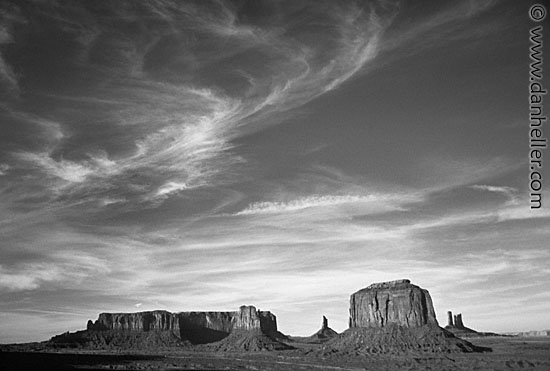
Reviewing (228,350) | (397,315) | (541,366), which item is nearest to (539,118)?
(541,366)

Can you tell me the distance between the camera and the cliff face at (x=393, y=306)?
151m

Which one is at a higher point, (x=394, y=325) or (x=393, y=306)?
(x=393, y=306)

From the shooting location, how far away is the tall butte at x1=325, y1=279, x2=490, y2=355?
5281 inches

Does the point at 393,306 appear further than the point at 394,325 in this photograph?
Yes

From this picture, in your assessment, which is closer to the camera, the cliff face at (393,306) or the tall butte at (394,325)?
the tall butte at (394,325)

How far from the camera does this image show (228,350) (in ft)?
615

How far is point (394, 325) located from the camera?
5965 inches

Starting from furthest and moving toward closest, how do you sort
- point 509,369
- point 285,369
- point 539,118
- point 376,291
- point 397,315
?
point 376,291
point 397,315
point 285,369
point 509,369
point 539,118

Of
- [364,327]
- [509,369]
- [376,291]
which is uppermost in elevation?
[376,291]

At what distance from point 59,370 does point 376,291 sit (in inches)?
3901

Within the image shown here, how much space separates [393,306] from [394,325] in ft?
23.3

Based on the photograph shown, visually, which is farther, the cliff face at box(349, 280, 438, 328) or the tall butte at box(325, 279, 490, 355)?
the cliff face at box(349, 280, 438, 328)

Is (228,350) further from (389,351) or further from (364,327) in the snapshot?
(389,351)

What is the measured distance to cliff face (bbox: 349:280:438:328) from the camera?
5955 inches
